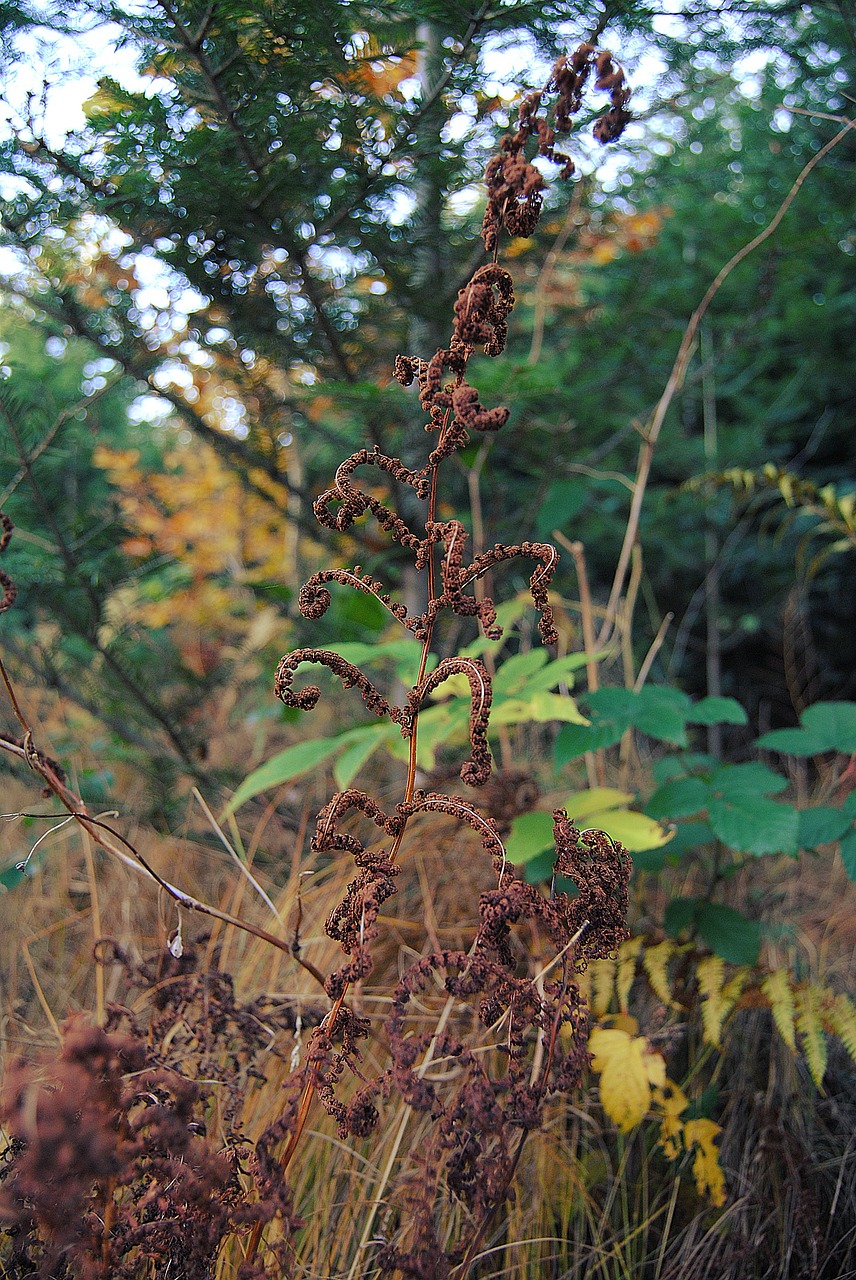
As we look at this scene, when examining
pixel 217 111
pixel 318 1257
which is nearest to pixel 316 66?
pixel 217 111

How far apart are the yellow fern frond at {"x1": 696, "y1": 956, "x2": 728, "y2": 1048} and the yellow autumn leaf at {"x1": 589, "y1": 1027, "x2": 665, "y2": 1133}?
107 millimetres

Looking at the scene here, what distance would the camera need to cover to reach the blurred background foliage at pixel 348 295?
1354mm

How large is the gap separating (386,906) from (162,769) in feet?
2.28

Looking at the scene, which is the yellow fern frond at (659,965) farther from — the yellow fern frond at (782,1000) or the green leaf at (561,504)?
the green leaf at (561,504)

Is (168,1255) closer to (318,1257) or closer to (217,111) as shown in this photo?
(318,1257)

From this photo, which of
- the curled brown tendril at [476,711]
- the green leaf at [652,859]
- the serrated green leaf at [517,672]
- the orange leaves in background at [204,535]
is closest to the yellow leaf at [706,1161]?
the green leaf at [652,859]

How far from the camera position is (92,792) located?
2.09 metres

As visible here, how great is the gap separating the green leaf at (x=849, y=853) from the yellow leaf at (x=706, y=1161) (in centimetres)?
44

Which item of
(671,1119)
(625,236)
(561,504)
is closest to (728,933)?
(671,1119)

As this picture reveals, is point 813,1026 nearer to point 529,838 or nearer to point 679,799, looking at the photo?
point 679,799

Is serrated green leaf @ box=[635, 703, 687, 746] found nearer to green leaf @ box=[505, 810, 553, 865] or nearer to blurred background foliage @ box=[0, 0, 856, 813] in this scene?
green leaf @ box=[505, 810, 553, 865]

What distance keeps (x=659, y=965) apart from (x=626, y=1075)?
22 centimetres

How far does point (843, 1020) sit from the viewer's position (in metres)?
1.29

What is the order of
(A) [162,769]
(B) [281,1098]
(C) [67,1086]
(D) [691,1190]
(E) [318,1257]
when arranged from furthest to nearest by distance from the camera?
(A) [162,769] → (D) [691,1190] → (B) [281,1098] → (E) [318,1257] → (C) [67,1086]
